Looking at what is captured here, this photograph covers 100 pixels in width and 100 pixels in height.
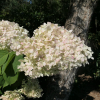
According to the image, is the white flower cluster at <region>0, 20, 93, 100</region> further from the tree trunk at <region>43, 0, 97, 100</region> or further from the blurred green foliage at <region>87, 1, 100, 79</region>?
the blurred green foliage at <region>87, 1, 100, 79</region>

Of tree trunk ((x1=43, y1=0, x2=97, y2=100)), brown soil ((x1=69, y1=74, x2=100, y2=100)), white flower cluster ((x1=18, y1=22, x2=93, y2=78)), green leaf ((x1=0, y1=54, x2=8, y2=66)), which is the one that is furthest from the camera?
brown soil ((x1=69, y1=74, x2=100, y2=100))

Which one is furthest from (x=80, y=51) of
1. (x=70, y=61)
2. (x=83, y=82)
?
(x=83, y=82)

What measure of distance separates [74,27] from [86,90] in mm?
3181

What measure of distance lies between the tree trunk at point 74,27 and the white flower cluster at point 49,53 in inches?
56.2

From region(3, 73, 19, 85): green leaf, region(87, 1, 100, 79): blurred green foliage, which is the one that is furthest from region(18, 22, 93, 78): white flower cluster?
region(87, 1, 100, 79): blurred green foliage

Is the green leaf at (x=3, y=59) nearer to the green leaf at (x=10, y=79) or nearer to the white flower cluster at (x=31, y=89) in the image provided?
the green leaf at (x=10, y=79)

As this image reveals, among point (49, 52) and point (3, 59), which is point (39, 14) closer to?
point (3, 59)

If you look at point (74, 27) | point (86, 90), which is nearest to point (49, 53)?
point (74, 27)

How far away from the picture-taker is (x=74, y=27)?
7.48 feet

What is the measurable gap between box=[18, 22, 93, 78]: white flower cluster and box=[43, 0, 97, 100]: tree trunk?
1.43 meters

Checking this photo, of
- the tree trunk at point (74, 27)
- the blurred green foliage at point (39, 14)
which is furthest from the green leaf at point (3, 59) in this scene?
the blurred green foliage at point (39, 14)

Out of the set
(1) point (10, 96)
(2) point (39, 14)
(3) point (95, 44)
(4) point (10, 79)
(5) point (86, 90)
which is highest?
(2) point (39, 14)

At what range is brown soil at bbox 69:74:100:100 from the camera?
4.00 m

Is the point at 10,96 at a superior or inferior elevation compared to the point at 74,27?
inferior
